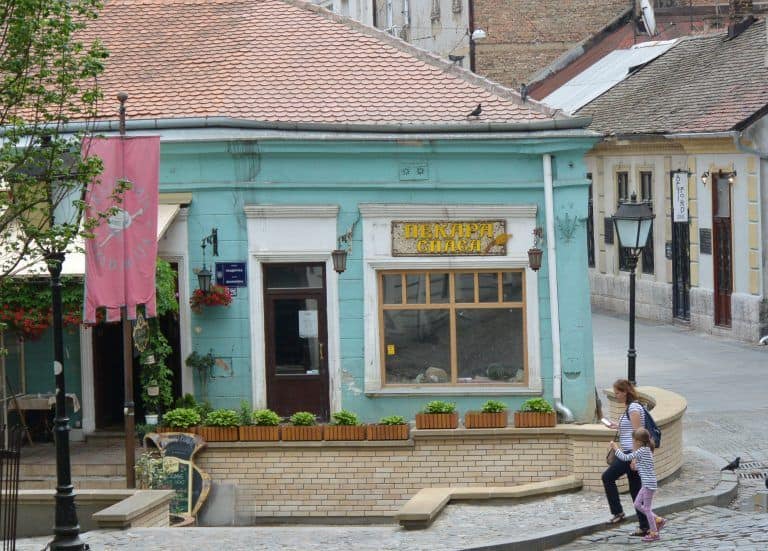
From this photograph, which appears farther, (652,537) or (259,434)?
(259,434)

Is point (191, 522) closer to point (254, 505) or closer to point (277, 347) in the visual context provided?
point (254, 505)

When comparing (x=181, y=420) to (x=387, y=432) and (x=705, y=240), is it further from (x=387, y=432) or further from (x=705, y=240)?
(x=705, y=240)

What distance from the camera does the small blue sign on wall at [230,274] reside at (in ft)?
68.5

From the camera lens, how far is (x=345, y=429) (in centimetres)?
1812

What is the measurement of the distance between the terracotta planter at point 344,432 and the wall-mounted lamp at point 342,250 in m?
3.20

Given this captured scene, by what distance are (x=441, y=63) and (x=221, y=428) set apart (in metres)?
7.32

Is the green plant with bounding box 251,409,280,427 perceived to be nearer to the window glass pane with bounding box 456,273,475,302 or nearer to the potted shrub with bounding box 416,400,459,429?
the potted shrub with bounding box 416,400,459,429

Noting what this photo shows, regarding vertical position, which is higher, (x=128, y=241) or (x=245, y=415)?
(x=128, y=241)

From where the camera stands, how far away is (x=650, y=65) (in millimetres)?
41781

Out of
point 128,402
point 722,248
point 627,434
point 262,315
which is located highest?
point 722,248

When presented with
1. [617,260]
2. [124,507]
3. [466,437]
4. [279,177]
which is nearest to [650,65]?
[617,260]

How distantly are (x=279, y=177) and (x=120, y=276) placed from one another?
334cm

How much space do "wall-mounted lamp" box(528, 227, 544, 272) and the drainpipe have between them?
0.43 feet

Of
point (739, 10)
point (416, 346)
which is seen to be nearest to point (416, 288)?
point (416, 346)
